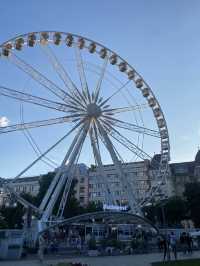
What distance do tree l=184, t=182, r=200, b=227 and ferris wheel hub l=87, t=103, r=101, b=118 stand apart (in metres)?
34.6

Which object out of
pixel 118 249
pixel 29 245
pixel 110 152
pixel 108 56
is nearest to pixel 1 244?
pixel 29 245

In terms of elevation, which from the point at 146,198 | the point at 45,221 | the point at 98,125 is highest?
the point at 98,125

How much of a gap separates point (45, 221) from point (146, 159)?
491 inches

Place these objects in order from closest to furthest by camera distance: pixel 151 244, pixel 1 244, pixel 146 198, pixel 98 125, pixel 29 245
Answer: pixel 1 244 → pixel 29 245 → pixel 151 244 → pixel 98 125 → pixel 146 198

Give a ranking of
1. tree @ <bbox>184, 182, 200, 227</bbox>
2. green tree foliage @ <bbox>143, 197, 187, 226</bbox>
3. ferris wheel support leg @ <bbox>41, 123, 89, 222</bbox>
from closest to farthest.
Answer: ferris wheel support leg @ <bbox>41, 123, 89, 222</bbox>
tree @ <bbox>184, 182, 200, 227</bbox>
green tree foliage @ <bbox>143, 197, 187, 226</bbox>

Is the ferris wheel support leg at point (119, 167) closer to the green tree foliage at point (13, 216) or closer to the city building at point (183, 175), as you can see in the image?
the green tree foliage at point (13, 216)

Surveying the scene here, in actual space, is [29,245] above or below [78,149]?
below

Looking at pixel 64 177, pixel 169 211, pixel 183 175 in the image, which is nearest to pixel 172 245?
pixel 64 177

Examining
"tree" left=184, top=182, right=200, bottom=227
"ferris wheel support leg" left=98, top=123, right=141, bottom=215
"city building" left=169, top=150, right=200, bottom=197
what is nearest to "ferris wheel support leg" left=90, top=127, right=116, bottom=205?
"ferris wheel support leg" left=98, top=123, right=141, bottom=215

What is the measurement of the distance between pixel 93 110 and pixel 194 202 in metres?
35.3

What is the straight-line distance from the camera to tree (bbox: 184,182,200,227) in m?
62.8

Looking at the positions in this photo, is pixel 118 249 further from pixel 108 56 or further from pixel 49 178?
pixel 49 178

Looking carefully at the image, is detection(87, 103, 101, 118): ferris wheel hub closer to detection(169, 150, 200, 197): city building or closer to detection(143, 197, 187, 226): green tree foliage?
detection(143, 197, 187, 226): green tree foliage

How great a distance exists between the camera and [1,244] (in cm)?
2716
